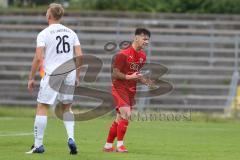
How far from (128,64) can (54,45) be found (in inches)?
60.6

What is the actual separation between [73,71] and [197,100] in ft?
49.9

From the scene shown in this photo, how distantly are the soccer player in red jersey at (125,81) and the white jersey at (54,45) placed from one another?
46.8 inches

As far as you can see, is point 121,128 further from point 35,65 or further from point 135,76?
point 35,65

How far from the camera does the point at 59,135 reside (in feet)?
55.2

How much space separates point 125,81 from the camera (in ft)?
44.0

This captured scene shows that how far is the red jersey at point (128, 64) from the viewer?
43.7 feet

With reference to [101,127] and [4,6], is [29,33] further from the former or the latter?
[101,127]

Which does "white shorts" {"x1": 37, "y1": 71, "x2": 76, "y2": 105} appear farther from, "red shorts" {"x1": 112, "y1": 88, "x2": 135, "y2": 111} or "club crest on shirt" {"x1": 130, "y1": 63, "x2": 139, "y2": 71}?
"club crest on shirt" {"x1": 130, "y1": 63, "x2": 139, "y2": 71}

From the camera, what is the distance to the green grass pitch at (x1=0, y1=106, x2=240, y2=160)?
12.6 m

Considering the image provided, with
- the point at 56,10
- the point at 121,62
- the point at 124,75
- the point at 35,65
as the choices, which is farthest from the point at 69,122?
the point at 56,10

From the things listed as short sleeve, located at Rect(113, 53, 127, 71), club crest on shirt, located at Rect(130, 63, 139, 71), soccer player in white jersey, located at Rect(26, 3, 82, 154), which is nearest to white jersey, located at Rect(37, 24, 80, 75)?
soccer player in white jersey, located at Rect(26, 3, 82, 154)

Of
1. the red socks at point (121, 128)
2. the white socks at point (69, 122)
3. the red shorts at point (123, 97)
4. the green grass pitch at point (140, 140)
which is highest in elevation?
the red shorts at point (123, 97)

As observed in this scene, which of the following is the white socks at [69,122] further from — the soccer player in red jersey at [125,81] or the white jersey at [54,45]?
the soccer player in red jersey at [125,81]

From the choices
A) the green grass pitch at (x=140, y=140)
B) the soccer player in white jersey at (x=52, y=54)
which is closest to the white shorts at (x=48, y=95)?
the soccer player in white jersey at (x=52, y=54)
